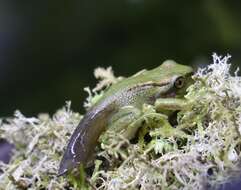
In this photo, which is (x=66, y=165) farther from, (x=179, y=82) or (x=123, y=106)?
(x=179, y=82)

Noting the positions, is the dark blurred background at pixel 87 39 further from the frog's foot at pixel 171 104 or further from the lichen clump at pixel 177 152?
the frog's foot at pixel 171 104

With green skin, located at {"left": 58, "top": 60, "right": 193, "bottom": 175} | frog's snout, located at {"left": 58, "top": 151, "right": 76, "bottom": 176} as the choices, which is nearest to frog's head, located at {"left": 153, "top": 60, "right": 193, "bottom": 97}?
green skin, located at {"left": 58, "top": 60, "right": 193, "bottom": 175}

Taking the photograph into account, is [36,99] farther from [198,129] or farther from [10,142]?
[198,129]

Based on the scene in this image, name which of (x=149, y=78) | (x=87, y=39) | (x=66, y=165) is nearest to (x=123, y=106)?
(x=149, y=78)

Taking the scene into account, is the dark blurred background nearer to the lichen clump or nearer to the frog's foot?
the lichen clump

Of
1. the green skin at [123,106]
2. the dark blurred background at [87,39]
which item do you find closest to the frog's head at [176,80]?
the green skin at [123,106]

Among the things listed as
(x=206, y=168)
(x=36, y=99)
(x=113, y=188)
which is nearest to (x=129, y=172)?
(x=113, y=188)

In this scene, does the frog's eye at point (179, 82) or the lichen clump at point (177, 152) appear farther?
the frog's eye at point (179, 82)
